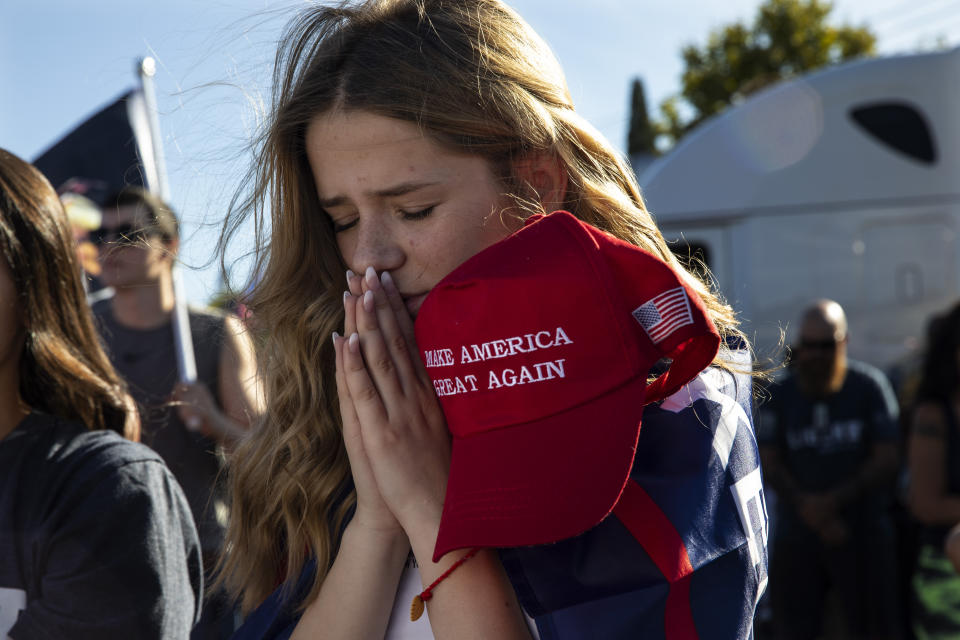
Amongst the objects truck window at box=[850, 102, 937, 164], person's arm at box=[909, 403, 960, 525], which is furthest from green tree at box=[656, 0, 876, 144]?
person's arm at box=[909, 403, 960, 525]

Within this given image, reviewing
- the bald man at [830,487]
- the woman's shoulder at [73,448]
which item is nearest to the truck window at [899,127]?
the bald man at [830,487]

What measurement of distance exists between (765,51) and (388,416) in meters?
22.9

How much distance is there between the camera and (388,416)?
4.47 ft

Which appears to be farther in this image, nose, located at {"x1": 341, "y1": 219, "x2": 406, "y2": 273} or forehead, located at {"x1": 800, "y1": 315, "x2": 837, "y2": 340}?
forehead, located at {"x1": 800, "y1": 315, "x2": 837, "y2": 340}

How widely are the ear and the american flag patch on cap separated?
390 millimetres

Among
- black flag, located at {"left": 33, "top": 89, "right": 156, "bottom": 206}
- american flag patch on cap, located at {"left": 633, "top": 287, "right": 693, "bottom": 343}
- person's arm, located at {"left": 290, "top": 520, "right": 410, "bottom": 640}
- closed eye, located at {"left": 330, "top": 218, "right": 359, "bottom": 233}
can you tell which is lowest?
person's arm, located at {"left": 290, "top": 520, "right": 410, "bottom": 640}

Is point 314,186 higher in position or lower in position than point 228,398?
higher

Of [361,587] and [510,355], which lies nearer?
[510,355]

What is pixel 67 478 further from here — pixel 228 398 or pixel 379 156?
pixel 228 398

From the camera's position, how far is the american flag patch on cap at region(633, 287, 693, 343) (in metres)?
1.13

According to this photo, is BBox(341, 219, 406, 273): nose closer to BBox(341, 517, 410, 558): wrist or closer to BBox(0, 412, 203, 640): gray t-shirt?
BBox(341, 517, 410, 558): wrist

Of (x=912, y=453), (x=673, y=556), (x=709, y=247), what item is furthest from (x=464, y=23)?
(x=709, y=247)

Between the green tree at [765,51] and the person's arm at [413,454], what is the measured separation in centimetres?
2129

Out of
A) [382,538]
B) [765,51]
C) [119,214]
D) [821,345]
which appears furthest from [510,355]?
[765,51]
